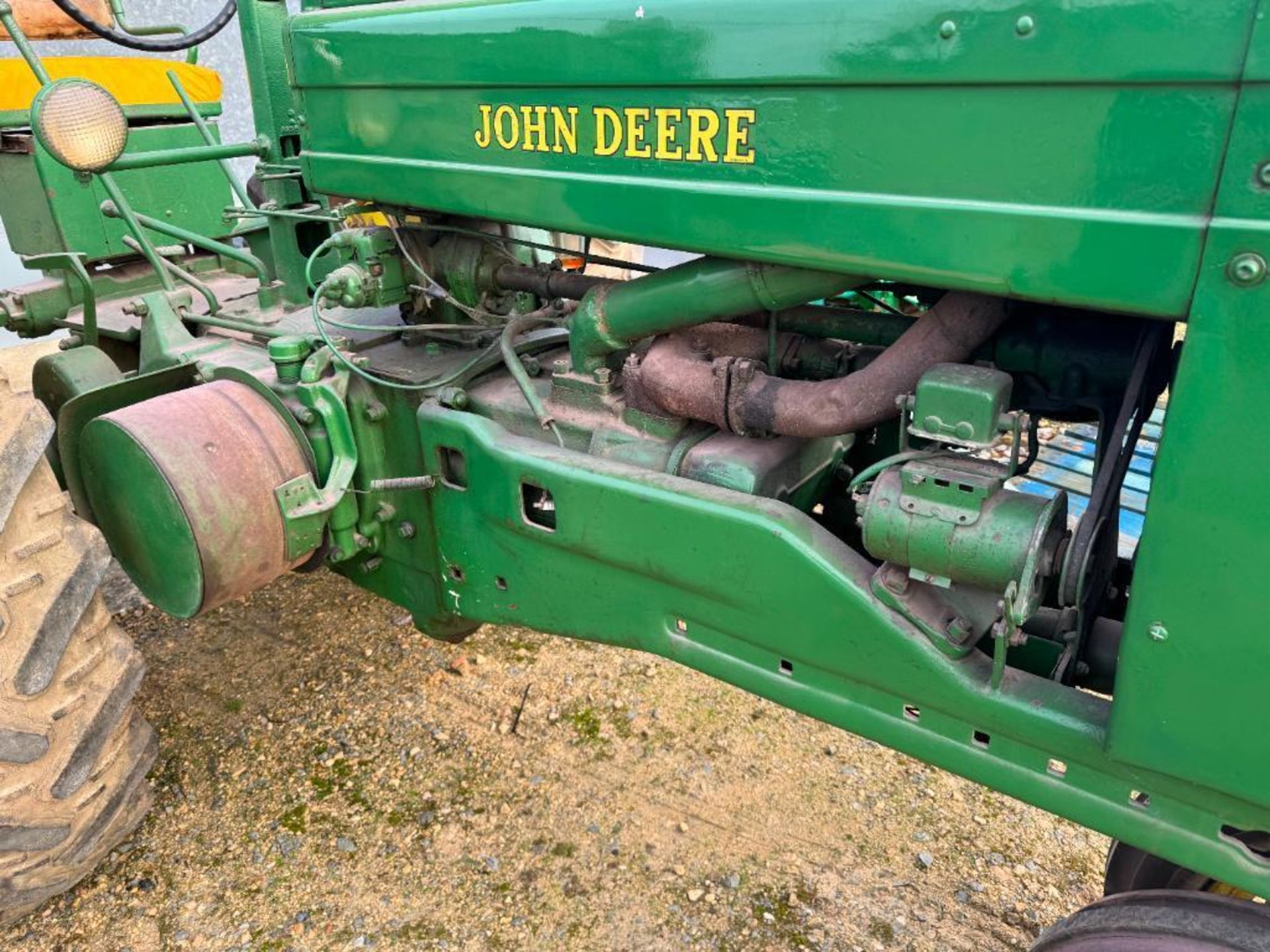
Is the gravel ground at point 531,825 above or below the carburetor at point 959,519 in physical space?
below

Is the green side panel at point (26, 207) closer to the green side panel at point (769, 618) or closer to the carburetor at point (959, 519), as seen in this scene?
the green side panel at point (769, 618)

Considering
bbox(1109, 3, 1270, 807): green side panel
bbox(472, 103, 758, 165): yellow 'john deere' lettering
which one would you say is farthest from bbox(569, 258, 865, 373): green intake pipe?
bbox(1109, 3, 1270, 807): green side panel

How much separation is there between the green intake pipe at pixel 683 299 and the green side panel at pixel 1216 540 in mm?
503

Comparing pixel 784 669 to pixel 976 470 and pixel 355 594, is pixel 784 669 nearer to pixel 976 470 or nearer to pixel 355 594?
pixel 976 470

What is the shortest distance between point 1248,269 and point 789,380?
2.63 ft

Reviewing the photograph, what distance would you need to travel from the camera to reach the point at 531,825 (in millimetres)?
2334

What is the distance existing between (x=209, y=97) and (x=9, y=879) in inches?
109

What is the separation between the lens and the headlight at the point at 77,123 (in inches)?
→ 77.8

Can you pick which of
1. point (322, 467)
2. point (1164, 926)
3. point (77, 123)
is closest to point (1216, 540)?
point (1164, 926)

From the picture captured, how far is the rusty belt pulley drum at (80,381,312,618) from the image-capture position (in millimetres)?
1931

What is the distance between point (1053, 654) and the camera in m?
1.67

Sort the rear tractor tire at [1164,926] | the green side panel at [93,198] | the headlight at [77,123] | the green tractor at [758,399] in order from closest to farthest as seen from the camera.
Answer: the green tractor at [758,399] → the rear tractor tire at [1164,926] → the headlight at [77,123] → the green side panel at [93,198]

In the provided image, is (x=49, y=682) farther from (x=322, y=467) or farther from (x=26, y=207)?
(x=26, y=207)

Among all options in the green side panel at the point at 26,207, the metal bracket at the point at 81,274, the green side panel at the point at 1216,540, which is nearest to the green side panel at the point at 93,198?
the green side panel at the point at 26,207
